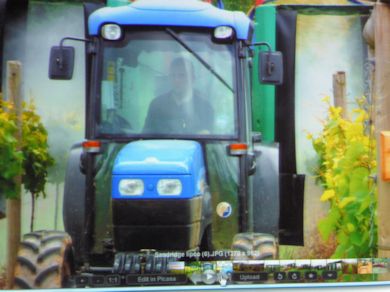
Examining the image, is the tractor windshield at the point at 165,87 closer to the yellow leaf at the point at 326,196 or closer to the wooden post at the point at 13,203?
the wooden post at the point at 13,203

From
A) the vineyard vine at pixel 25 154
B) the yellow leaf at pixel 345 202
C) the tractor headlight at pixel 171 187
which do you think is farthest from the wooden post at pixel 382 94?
the vineyard vine at pixel 25 154

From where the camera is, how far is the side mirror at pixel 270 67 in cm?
401

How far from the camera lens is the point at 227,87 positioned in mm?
4012

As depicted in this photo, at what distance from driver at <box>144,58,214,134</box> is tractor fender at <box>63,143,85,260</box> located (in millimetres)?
360

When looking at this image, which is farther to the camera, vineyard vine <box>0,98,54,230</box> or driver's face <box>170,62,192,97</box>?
driver's face <box>170,62,192,97</box>

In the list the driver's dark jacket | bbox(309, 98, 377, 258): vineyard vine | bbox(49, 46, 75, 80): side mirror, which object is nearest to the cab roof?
bbox(49, 46, 75, 80): side mirror

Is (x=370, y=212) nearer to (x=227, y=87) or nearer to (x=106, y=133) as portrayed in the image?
(x=227, y=87)

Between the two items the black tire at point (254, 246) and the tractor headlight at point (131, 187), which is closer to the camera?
the tractor headlight at point (131, 187)

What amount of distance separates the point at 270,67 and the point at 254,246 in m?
0.86

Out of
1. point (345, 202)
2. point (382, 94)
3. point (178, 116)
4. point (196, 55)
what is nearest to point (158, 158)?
point (178, 116)

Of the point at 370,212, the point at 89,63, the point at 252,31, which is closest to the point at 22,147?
the point at 89,63

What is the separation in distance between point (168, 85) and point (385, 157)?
1.09m

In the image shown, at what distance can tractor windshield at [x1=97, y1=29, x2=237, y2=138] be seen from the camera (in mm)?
3945

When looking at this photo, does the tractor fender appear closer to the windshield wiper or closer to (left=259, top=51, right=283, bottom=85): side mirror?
the windshield wiper
